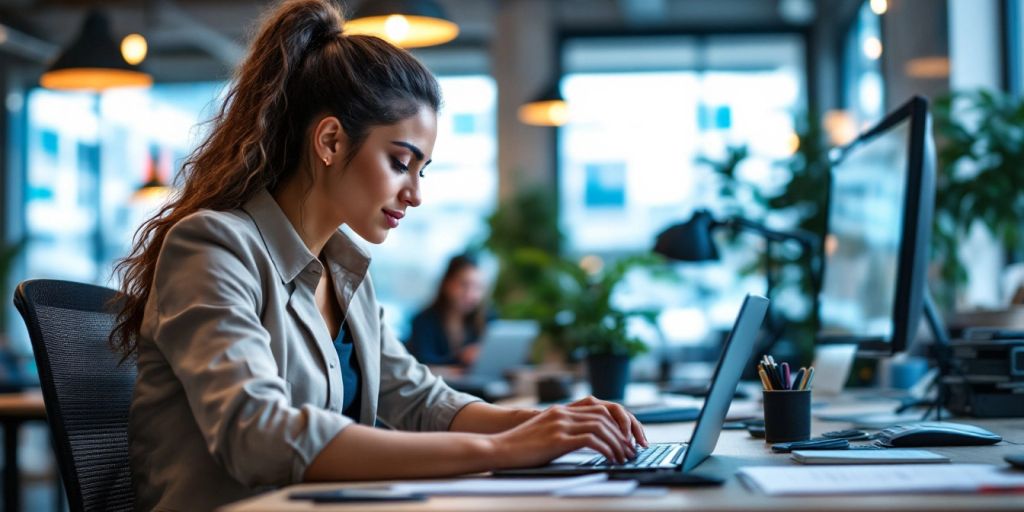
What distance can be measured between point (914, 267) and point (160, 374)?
119 centimetres

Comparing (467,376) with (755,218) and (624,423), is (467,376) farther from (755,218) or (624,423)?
(624,423)

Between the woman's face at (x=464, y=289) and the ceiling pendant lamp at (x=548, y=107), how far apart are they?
1.29 metres

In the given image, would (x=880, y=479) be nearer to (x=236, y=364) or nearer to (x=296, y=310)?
(x=236, y=364)

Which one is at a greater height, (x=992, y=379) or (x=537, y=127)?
(x=537, y=127)

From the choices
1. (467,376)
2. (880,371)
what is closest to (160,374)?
(880,371)

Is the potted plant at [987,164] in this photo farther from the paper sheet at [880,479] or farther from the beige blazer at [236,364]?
the paper sheet at [880,479]

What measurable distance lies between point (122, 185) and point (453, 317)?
6095 millimetres

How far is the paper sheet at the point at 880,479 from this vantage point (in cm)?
99

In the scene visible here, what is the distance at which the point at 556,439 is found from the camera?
124 centimetres

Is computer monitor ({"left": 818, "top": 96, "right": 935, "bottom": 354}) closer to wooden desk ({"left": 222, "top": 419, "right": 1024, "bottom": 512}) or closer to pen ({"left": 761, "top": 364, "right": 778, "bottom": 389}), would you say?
pen ({"left": 761, "top": 364, "right": 778, "bottom": 389})

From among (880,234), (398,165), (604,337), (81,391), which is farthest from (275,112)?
(604,337)

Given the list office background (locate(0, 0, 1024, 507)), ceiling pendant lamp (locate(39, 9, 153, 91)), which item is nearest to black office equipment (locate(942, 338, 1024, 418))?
ceiling pendant lamp (locate(39, 9, 153, 91))

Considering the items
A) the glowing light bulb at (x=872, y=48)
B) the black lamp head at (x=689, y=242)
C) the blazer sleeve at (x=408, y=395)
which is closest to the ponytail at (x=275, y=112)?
the blazer sleeve at (x=408, y=395)

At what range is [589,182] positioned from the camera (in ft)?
30.9
